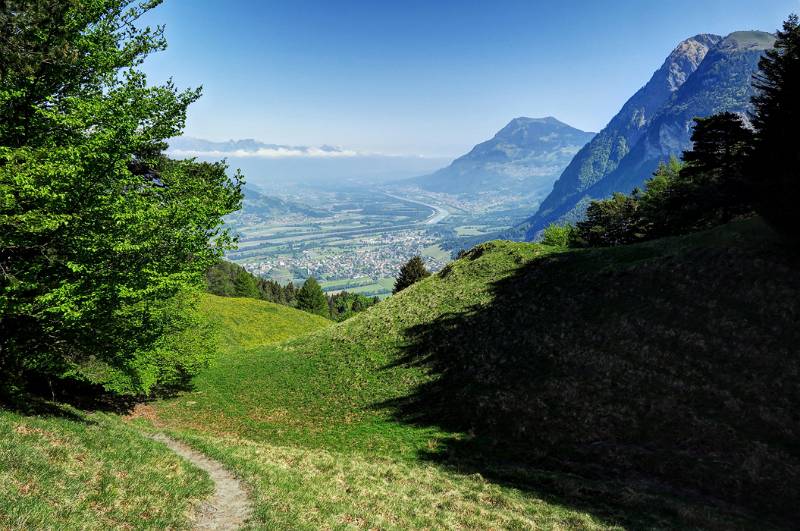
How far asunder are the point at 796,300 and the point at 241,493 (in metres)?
33.0

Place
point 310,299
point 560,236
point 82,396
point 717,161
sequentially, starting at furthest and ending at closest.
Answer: point 310,299 < point 560,236 < point 717,161 < point 82,396

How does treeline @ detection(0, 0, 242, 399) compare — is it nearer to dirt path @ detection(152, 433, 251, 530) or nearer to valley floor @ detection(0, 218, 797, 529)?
valley floor @ detection(0, 218, 797, 529)

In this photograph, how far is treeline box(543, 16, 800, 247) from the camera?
94.9 feet

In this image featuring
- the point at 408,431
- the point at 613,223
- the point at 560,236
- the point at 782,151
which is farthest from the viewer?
the point at 560,236

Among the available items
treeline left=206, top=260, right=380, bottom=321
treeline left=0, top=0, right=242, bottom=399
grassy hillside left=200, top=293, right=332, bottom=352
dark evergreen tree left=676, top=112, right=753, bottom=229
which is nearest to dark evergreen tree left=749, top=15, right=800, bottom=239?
dark evergreen tree left=676, top=112, right=753, bottom=229

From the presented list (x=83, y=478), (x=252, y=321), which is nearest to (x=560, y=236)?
(x=252, y=321)

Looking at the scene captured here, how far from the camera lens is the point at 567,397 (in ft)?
87.0

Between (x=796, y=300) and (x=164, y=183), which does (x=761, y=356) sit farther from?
(x=164, y=183)

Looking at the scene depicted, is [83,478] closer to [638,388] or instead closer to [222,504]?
[222,504]

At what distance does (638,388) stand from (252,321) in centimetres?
6133

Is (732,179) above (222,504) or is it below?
above

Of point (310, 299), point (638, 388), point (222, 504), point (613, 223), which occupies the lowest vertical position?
point (310, 299)

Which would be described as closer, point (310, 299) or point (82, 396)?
point (82, 396)

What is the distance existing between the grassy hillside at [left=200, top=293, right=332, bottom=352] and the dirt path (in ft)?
138
